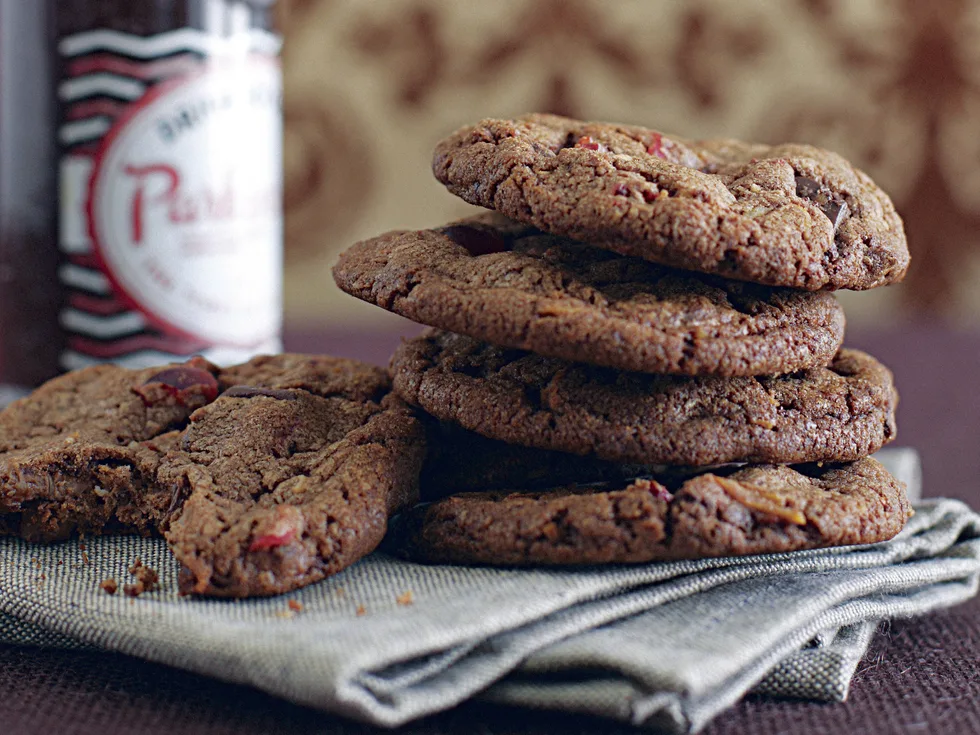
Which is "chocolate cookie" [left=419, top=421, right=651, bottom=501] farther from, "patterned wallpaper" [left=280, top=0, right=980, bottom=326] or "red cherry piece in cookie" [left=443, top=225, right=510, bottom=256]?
"patterned wallpaper" [left=280, top=0, right=980, bottom=326]

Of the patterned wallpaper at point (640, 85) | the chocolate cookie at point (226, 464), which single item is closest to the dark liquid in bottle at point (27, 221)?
the chocolate cookie at point (226, 464)

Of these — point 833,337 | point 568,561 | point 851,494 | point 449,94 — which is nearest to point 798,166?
point 833,337

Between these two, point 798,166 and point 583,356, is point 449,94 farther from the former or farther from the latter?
point 583,356

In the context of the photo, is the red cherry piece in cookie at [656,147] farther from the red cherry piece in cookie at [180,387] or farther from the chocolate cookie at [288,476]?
the red cherry piece in cookie at [180,387]

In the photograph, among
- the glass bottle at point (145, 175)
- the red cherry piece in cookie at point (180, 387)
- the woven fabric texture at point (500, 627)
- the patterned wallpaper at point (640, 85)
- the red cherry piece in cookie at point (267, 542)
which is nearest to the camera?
the woven fabric texture at point (500, 627)

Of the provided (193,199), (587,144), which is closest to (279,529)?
(587,144)
